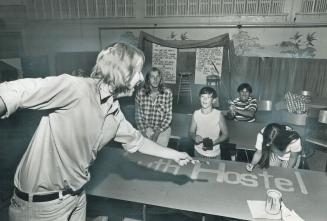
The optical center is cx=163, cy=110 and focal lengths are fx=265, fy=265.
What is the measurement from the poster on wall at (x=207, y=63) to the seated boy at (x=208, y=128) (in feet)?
16.1

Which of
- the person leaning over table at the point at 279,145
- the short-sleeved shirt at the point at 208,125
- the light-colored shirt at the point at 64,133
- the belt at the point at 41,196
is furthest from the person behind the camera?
the short-sleeved shirt at the point at 208,125

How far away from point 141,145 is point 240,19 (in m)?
7.22

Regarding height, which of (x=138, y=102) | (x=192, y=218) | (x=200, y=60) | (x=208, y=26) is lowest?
(x=192, y=218)

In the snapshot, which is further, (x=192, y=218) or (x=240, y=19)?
(x=240, y=19)

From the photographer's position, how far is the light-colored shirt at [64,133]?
4.90ft

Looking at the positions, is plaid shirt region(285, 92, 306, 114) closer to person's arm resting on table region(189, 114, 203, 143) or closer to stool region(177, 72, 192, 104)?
person's arm resting on table region(189, 114, 203, 143)

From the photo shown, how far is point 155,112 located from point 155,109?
0.05 m

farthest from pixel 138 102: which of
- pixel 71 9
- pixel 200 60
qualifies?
pixel 71 9

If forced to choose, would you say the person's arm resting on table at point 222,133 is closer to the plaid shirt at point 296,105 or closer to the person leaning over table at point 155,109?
the person leaning over table at point 155,109

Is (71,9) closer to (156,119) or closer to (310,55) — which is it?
(156,119)

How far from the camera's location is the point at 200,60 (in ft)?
29.7

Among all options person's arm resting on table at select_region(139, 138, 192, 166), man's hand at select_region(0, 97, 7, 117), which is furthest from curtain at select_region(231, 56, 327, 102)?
man's hand at select_region(0, 97, 7, 117)

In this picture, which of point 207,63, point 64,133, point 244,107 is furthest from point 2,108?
point 207,63

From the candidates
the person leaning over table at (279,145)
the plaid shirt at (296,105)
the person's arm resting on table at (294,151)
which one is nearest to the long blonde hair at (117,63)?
the person leaning over table at (279,145)
